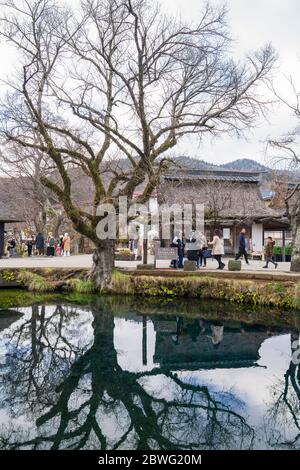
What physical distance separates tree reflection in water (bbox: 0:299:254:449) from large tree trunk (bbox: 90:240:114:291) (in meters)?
A: 5.60

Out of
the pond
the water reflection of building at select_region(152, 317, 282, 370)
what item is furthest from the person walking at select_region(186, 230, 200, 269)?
the water reflection of building at select_region(152, 317, 282, 370)

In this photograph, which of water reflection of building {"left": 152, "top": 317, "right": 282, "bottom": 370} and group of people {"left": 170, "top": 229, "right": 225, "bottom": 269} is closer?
water reflection of building {"left": 152, "top": 317, "right": 282, "bottom": 370}

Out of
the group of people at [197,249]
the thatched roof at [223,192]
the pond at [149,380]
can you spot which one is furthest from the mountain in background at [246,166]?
the pond at [149,380]

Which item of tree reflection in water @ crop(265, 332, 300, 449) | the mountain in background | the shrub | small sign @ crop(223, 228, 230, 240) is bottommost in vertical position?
tree reflection in water @ crop(265, 332, 300, 449)

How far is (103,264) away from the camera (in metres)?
14.5

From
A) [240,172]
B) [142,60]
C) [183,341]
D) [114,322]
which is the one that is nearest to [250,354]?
[183,341]

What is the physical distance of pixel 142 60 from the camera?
12.8 m

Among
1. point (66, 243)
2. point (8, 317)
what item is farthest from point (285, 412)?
point (66, 243)

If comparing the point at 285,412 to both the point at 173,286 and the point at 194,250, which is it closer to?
the point at 173,286

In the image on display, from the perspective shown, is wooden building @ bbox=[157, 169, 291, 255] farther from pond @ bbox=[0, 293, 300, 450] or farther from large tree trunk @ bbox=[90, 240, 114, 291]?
pond @ bbox=[0, 293, 300, 450]

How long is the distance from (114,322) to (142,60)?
343 inches

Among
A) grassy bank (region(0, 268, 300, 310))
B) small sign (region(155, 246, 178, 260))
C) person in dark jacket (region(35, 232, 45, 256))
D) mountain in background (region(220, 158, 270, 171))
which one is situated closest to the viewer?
grassy bank (region(0, 268, 300, 310))

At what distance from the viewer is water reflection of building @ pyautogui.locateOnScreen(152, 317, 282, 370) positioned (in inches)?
310
